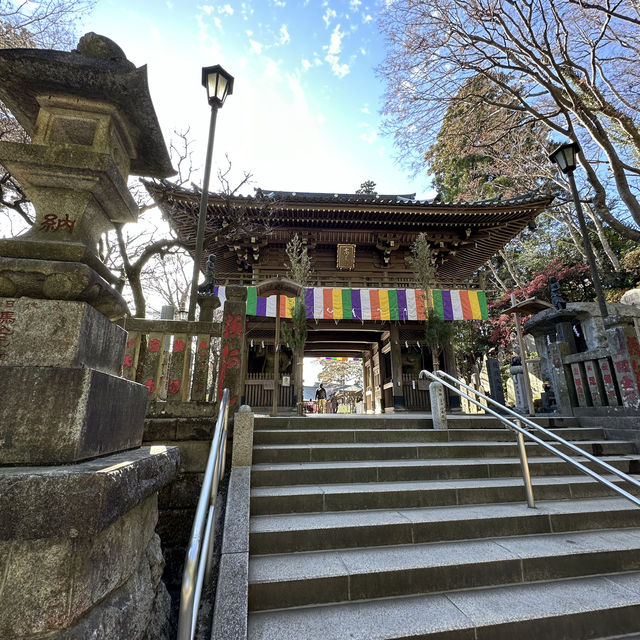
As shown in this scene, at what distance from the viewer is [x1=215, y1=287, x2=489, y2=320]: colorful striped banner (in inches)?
479

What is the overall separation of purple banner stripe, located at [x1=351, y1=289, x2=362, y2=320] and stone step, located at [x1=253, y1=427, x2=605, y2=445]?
7.28 metres

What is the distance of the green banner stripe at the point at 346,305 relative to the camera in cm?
1223

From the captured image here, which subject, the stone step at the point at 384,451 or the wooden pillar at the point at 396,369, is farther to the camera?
the wooden pillar at the point at 396,369

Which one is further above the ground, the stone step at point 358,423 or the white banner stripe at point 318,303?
the white banner stripe at point 318,303

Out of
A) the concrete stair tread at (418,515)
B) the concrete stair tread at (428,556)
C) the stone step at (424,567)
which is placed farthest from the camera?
the concrete stair tread at (418,515)

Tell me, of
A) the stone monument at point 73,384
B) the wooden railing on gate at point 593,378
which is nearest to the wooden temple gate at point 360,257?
the wooden railing on gate at point 593,378

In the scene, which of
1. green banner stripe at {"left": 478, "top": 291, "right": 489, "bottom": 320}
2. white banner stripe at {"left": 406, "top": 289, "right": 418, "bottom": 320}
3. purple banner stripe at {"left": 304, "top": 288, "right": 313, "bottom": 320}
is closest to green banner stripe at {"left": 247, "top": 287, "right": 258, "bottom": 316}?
purple banner stripe at {"left": 304, "top": 288, "right": 313, "bottom": 320}

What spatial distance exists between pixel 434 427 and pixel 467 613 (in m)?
3.37

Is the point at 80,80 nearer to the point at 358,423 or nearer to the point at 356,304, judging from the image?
the point at 358,423

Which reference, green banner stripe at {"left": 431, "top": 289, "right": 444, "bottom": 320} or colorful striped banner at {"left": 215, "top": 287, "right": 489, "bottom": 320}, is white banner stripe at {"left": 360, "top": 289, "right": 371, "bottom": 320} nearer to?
colorful striped banner at {"left": 215, "top": 287, "right": 489, "bottom": 320}

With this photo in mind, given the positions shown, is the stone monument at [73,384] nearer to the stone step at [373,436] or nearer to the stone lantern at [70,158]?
the stone lantern at [70,158]

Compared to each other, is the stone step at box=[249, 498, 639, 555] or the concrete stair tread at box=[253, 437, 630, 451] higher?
the concrete stair tread at box=[253, 437, 630, 451]

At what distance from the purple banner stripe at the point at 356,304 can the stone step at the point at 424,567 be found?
9472 millimetres

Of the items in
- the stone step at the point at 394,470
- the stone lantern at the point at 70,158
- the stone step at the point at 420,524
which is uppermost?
the stone lantern at the point at 70,158
